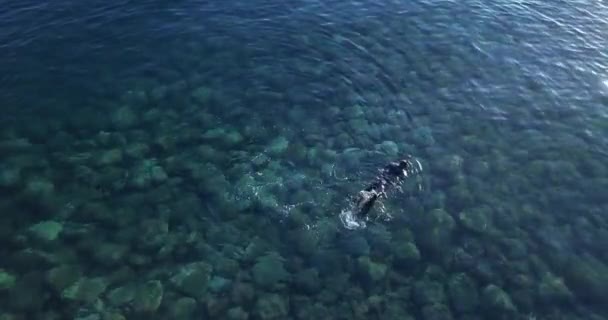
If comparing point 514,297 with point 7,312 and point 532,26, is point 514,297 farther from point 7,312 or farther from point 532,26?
point 532,26

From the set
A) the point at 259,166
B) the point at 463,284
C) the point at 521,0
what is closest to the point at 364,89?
the point at 259,166

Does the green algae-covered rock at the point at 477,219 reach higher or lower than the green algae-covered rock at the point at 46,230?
lower

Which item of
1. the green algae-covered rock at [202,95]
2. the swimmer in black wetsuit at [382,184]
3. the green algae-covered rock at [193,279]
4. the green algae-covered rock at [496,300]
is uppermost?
the green algae-covered rock at [202,95]

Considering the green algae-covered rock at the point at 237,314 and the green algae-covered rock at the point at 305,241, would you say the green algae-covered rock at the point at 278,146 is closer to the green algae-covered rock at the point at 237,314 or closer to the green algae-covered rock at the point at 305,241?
the green algae-covered rock at the point at 305,241

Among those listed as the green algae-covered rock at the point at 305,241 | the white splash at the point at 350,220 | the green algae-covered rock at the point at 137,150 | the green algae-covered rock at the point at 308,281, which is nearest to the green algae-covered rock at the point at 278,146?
the white splash at the point at 350,220

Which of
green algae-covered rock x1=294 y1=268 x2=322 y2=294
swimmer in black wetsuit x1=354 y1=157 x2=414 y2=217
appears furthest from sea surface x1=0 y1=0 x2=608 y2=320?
swimmer in black wetsuit x1=354 y1=157 x2=414 y2=217

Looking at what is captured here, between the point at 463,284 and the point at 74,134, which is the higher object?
the point at 74,134
